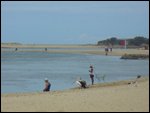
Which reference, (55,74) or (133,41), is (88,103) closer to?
(55,74)

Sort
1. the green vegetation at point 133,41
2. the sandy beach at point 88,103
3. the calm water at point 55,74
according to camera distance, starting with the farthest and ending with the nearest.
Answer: the green vegetation at point 133,41
the calm water at point 55,74
the sandy beach at point 88,103

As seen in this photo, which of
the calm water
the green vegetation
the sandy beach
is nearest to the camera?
the sandy beach

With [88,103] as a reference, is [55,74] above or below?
below

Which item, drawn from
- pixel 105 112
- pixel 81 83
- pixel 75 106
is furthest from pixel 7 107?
pixel 81 83

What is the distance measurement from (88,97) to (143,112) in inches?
136

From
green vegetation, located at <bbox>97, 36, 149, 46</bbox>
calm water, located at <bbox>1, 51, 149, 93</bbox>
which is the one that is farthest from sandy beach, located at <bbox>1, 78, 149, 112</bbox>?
green vegetation, located at <bbox>97, 36, 149, 46</bbox>

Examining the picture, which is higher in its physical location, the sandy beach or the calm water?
the sandy beach

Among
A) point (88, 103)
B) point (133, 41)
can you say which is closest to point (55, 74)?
point (88, 103)

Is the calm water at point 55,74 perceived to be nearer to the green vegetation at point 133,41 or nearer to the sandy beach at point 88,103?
the sandy beach at point 88,103

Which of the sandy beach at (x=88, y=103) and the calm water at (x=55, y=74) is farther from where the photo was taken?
the calm water at (x=55, y=74)

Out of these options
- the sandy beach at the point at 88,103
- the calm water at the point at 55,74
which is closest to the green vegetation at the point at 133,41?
the calm water at the point at 55,74

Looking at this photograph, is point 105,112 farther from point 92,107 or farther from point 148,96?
point 148,96

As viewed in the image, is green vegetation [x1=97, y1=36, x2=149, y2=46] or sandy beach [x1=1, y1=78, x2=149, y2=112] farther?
green vegetation [x1=97, y1=36, x2=149, y2=46]

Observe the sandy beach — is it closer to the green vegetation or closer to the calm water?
the calm water
